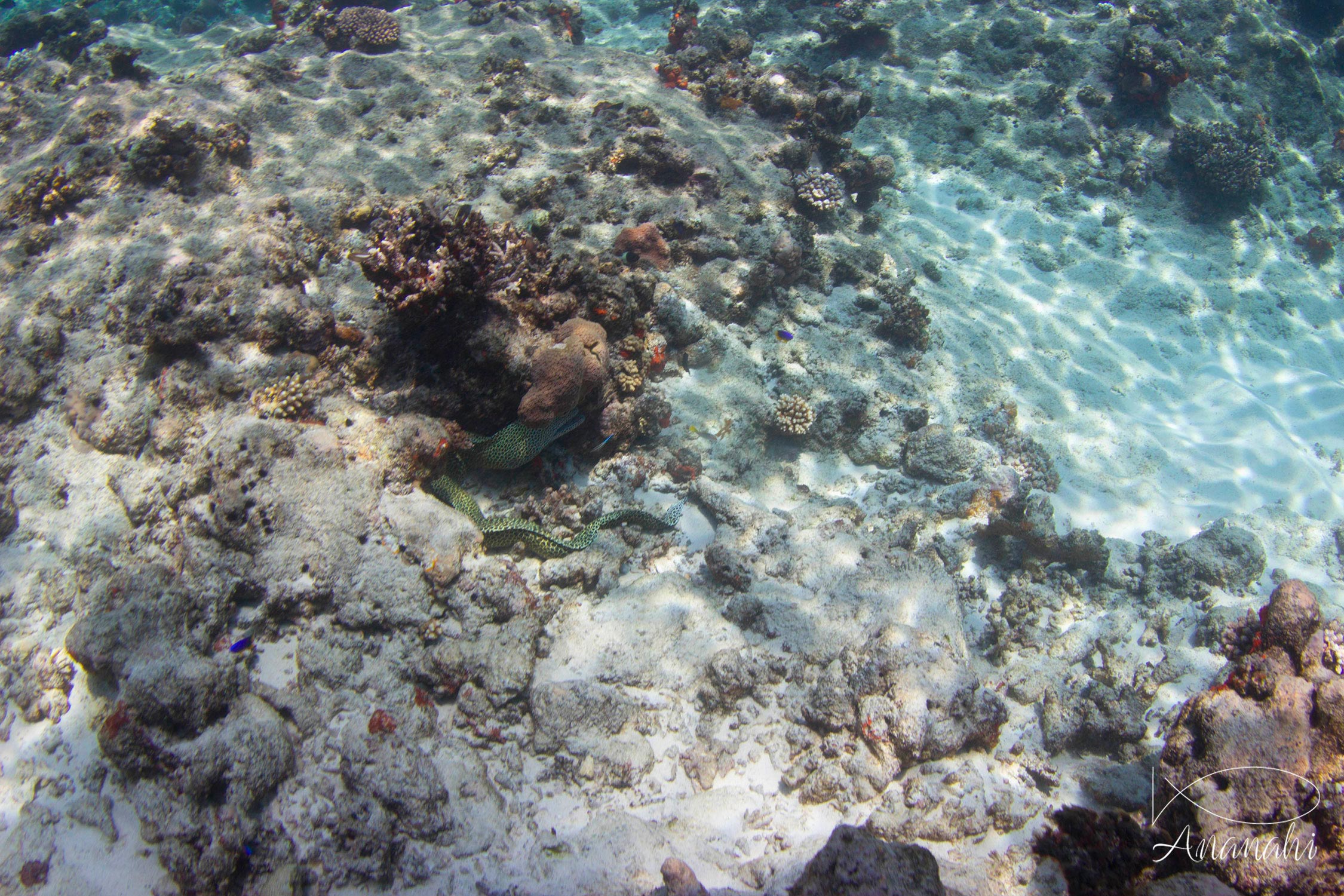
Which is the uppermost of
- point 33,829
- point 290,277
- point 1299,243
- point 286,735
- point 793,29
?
point 793,29

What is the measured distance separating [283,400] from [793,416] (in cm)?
475

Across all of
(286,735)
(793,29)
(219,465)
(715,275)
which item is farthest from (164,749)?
(793,29)

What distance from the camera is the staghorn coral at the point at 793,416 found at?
6.23 metres

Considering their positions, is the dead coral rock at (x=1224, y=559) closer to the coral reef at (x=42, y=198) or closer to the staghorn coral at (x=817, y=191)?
the staghorn coral at (x=817, y=191)

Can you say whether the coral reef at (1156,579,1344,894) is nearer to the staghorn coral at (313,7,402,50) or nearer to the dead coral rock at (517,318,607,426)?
the dead coral rock at (517,318,607,426)

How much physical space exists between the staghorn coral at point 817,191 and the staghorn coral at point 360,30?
7986 mm

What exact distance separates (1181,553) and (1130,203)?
8439mm

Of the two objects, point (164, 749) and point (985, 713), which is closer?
point (164, 749)

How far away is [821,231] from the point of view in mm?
8570

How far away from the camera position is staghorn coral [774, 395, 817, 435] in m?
6.23

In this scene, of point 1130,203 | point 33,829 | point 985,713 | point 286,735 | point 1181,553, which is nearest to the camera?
point 33,829

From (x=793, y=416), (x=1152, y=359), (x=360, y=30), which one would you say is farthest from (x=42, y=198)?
(x=1152, y=359)

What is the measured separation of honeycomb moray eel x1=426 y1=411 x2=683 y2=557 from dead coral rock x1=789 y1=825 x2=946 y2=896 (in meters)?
2.81

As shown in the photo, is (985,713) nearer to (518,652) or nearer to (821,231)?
(518,652)
